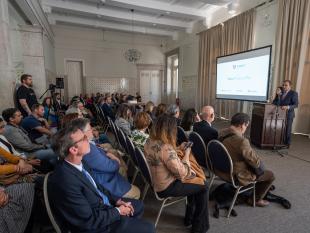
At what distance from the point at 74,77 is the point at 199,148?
995 centimetres

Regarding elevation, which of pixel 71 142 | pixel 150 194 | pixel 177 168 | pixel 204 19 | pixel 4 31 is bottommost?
pixel 150 194

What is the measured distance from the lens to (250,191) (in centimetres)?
233

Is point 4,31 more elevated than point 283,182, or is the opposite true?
point 4,31

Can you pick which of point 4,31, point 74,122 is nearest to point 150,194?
point 74,122

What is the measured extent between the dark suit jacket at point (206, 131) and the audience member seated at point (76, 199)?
1480mm

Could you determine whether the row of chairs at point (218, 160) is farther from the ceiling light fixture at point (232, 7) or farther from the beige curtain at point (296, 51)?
the ceiling light fixture at point (232, 7)

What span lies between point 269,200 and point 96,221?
2081 millimetres

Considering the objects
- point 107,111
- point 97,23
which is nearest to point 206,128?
point 107,111

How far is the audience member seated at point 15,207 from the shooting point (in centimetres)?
139

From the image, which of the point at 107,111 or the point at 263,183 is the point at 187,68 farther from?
the point at 263,183

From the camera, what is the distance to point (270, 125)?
411 cm

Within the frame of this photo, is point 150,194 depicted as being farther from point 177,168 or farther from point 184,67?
point 184,67

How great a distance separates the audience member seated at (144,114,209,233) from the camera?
64.5 inches

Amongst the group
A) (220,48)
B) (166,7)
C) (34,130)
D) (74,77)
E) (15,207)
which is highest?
(166,7)
